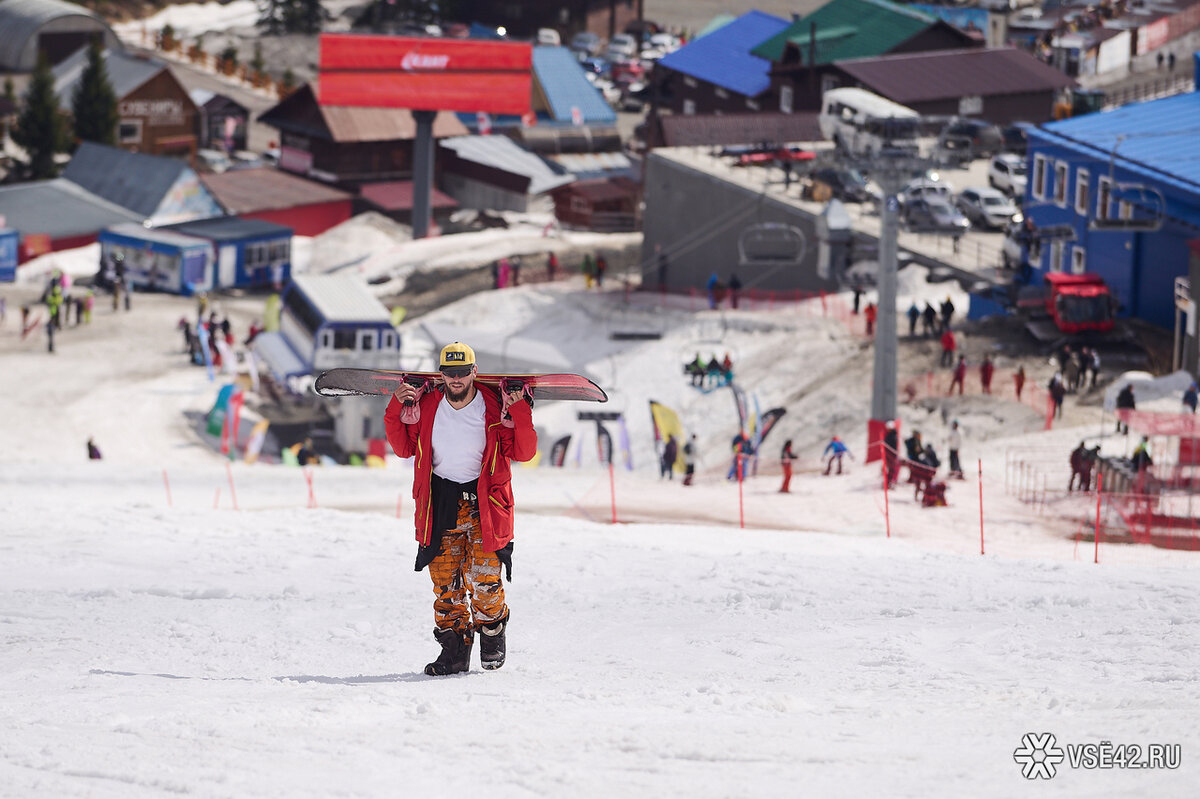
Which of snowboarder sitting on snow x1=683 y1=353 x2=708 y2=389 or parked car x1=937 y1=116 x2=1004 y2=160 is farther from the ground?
parked car x1=937 y1=116 x2=1004 y2=160

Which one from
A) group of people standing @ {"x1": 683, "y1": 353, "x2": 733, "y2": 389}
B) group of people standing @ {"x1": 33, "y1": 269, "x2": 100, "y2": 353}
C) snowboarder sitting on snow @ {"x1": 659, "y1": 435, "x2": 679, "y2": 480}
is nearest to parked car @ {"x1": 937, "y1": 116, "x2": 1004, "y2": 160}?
group of people standing @ {"x1": 683, "y1": 353, "x2": 733, "y2": 389}

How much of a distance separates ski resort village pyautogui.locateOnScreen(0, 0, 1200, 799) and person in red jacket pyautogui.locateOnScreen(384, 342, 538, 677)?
2 centimetres

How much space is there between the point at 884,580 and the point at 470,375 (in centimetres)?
497

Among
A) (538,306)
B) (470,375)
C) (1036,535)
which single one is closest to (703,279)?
(538,306)

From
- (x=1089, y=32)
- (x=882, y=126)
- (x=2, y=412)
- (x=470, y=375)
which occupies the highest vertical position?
(x=1089, y=32)

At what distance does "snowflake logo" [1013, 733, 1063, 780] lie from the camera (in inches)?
268

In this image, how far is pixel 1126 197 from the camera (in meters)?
34.9

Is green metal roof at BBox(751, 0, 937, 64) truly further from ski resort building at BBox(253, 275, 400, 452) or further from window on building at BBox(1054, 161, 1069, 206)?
ski resort building at BBox(253, 275, 400, 452)

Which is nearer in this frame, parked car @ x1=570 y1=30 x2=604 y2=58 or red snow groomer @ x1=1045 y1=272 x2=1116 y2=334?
red snow groomer @ x1=1045 y1=272 x2=1116 y2=334

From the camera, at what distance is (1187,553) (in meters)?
17.6

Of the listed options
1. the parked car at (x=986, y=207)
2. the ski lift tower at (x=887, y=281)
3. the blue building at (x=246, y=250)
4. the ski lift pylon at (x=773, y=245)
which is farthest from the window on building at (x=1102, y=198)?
the blue building at (x=246, y=250)

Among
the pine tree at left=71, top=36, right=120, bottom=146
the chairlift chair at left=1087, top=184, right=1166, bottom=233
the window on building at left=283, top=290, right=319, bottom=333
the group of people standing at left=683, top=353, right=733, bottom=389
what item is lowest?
the group of people standing at left=683, top=353, right=733, bottom=389

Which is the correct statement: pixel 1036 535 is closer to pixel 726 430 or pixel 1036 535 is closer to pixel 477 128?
pixel 726 430

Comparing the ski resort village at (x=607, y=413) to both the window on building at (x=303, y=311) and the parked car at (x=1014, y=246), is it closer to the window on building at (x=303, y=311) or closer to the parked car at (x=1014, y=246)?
the parked car at (x=1014, y=246)
